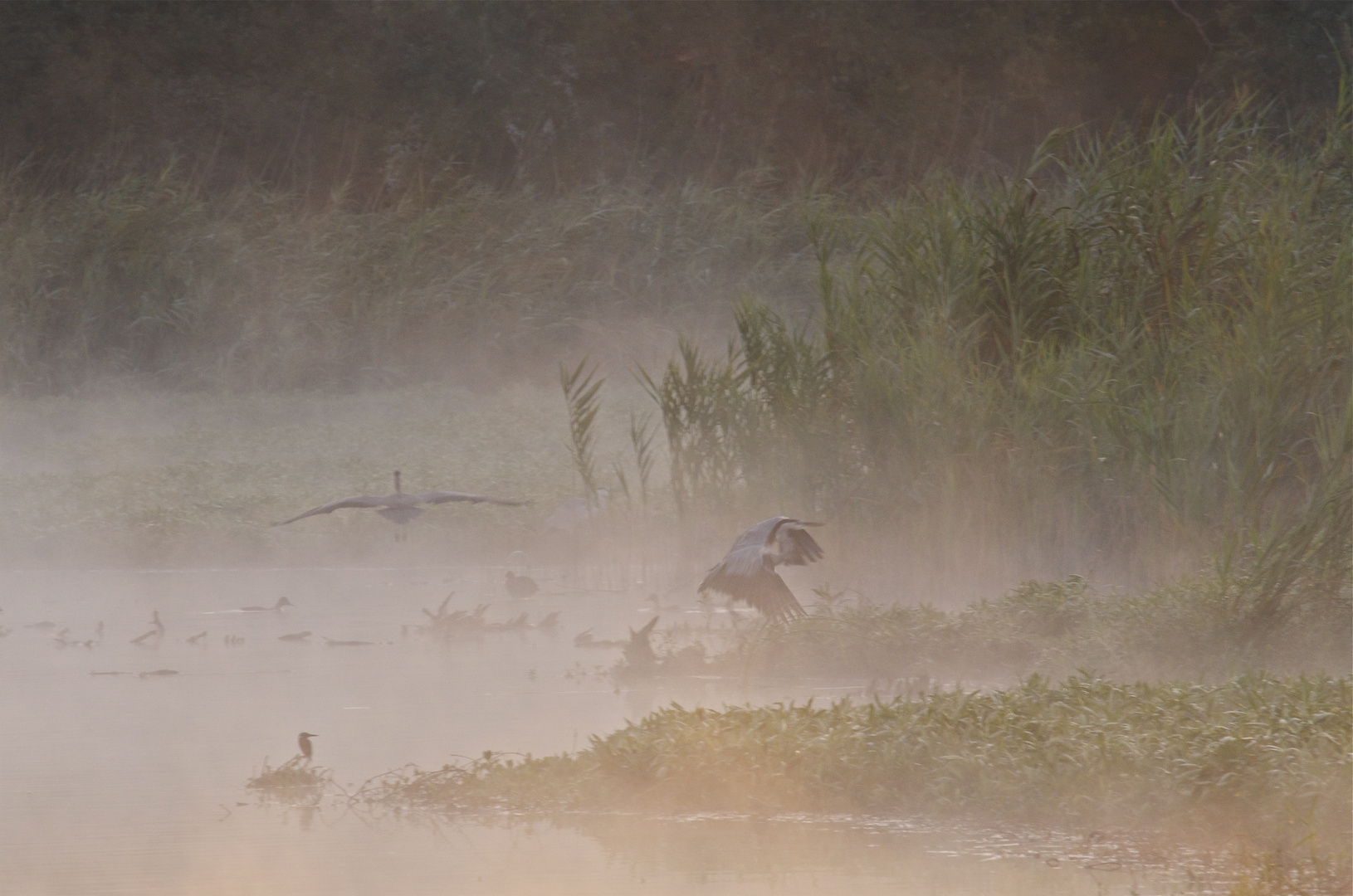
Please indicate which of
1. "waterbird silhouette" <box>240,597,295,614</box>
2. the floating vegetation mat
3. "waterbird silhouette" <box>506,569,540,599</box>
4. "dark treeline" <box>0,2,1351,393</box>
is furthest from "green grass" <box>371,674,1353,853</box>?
"dark treeline" <box>0,2,1351,393</box>

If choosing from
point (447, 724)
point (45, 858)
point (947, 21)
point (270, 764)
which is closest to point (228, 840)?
point (45, 858)

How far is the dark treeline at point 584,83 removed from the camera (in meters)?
18.6

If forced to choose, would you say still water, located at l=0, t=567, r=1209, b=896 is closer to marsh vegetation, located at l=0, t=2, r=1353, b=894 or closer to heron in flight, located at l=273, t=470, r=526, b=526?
marsh vegetation, located at l=0, t=2, r=1353, b=894

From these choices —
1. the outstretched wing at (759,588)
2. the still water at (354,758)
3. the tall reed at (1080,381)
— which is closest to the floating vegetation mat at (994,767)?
the still water at (354,758)

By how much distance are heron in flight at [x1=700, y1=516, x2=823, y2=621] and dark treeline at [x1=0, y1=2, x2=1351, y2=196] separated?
12.0m

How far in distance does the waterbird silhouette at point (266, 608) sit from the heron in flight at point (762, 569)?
2986 millimetres

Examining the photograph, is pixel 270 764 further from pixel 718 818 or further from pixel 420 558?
pixel 420 558

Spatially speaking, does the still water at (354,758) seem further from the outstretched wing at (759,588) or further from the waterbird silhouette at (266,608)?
the outstretched wing at (759,588)

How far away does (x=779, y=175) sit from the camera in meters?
19.2

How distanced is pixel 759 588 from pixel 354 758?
1552 mm

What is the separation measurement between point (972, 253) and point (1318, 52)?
11805 mm

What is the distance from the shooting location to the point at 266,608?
851 centimetres

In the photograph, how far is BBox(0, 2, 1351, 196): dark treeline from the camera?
731 inches

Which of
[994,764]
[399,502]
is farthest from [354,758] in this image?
[399,502]
